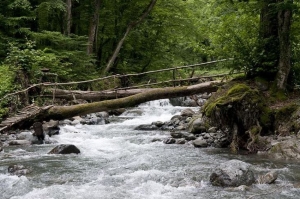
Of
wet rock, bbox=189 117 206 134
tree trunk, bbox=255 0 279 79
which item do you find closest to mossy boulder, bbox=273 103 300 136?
tree trunk, bbox=255 0 279 79

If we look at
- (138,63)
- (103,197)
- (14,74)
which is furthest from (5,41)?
(103,197)

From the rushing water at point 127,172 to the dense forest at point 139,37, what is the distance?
3.11m

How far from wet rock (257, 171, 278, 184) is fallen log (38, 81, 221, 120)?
17.6 ft

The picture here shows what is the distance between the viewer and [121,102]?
12.3m

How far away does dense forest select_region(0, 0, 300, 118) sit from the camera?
37.2ft

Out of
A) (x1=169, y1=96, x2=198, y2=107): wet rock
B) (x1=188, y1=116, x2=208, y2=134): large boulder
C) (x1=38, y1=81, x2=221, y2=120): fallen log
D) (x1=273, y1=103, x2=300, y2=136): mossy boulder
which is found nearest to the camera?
(x1=273, y1=103, x2=300, y2=136): mossy boulder

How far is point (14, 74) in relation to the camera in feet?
48.1

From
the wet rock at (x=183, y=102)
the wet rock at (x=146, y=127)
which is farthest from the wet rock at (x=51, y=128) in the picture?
the wet rock at (x=183, y=102)

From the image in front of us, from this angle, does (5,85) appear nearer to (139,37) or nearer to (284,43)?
(284,43)

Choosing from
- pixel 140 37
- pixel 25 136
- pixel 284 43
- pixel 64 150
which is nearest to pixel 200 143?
pixel 284 43

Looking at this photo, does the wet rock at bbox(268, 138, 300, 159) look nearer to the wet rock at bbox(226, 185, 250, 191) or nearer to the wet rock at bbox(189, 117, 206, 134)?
the wet rock at bbox(226, 185, 250, 191)

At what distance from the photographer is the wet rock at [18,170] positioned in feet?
27.9

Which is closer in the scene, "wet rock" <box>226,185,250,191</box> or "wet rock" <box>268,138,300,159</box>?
"wet rock" <box>226,185,250,191</box>

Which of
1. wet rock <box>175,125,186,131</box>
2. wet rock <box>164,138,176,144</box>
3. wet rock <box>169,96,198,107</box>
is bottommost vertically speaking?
wet rock <box>169,96,198,107</box>
